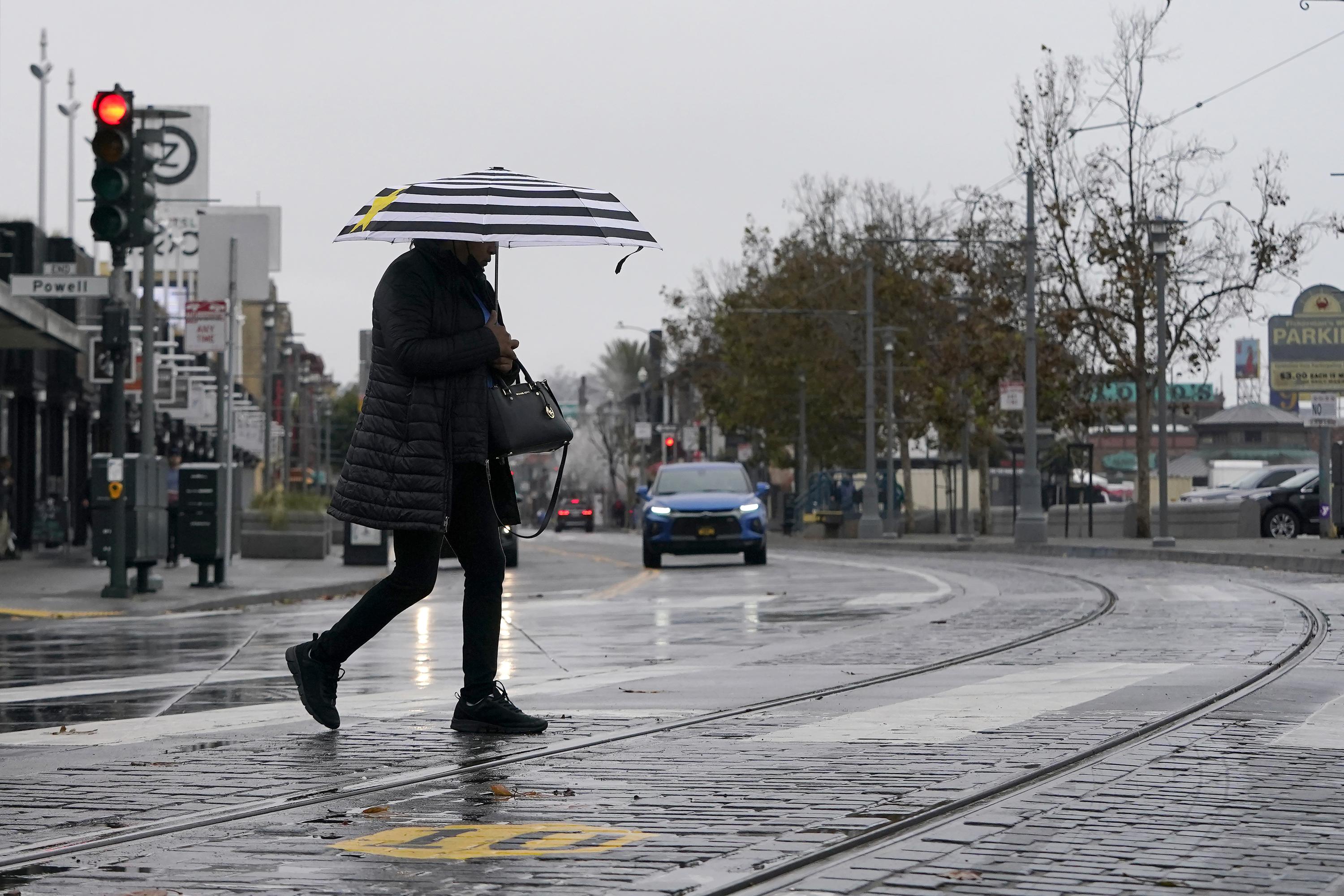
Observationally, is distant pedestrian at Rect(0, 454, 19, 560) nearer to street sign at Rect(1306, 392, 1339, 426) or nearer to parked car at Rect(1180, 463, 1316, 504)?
street sign at Rect(1306, 392, 1339, 426)

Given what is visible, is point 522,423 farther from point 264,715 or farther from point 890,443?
point 890,443

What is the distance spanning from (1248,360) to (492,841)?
143 m

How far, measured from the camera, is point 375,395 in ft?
23.7

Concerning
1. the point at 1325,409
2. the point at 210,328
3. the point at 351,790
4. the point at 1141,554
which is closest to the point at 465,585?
the point at 351,790

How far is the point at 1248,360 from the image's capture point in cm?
14125

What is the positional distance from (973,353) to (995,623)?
31709 millimetres

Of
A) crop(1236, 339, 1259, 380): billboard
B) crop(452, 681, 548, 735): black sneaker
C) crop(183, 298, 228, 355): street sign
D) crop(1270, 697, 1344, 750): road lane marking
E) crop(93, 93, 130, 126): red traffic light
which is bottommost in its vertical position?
crop(1270, 697, 1344, 750): road lane marking

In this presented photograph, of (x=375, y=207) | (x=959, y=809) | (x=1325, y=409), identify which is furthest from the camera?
(x=1325, y=409)

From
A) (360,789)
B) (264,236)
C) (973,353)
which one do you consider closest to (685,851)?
(360,789)

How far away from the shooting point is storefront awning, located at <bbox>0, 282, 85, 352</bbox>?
2603 centimetres

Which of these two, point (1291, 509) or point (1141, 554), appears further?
point (1291, 509)

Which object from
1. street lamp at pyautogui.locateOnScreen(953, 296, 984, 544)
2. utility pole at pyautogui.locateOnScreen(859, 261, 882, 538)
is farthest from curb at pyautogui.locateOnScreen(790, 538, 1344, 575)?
utility pole at pyautogui.locateOnScreen(859, 261, 882, 538)

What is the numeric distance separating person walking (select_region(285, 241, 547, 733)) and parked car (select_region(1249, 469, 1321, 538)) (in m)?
33.9

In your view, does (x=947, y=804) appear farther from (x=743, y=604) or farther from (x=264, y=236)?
(x=264, y=236)
